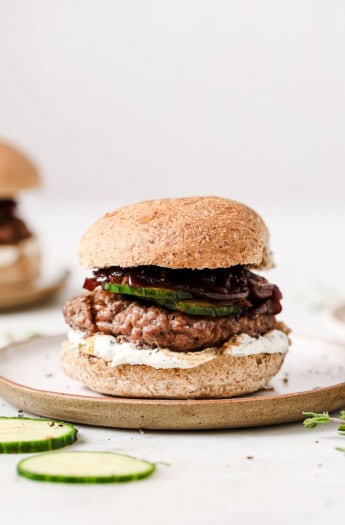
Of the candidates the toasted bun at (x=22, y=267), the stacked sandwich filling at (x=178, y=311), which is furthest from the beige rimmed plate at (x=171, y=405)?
Result: the toasted bun at (x=22, y=267)

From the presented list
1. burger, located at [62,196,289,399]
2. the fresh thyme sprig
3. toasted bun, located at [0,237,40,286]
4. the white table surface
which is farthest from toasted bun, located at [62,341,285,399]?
toasted bun, located at [0,237,40,286]

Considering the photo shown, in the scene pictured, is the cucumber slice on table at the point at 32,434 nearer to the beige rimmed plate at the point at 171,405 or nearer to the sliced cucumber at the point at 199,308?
the beige rimmed plate at the point at 171,405

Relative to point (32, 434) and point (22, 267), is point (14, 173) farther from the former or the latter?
point (32, 434)

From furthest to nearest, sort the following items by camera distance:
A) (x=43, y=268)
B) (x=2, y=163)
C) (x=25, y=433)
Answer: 1. (x=43, y=268)
2. (x=2, y=163)
3. (x=25, y=433)

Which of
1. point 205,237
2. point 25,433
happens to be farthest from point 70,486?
point 205,237

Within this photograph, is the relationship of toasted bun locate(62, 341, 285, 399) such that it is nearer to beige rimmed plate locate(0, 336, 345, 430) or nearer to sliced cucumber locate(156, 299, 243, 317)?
beige rimmed plate locate(0, 336, 345, 430)

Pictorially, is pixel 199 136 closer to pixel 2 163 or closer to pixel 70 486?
pixel 2 163
